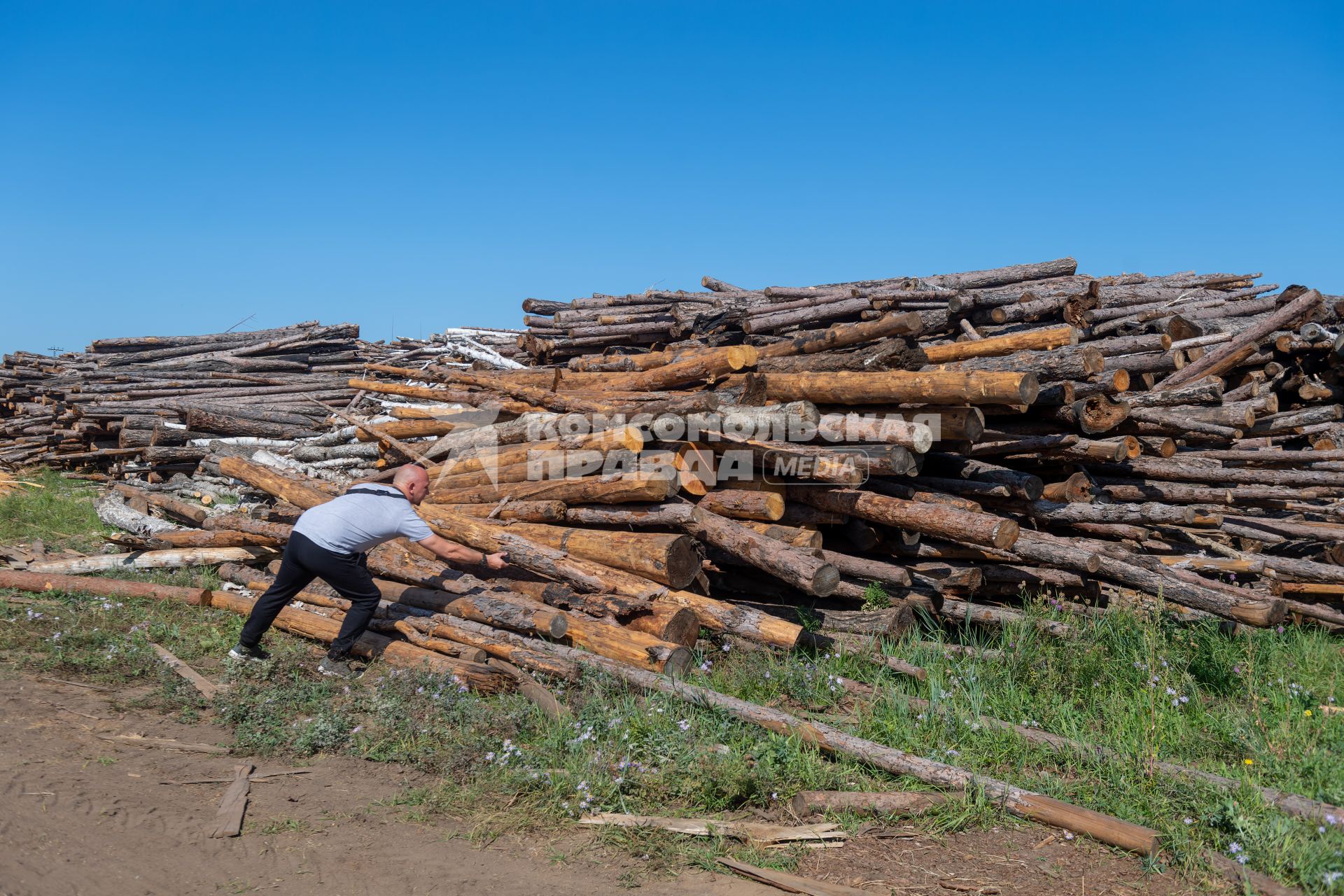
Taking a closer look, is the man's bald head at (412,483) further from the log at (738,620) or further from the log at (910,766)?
A: the log at (738,620)

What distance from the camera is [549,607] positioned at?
23.0 ft

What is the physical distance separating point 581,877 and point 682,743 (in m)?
1.17

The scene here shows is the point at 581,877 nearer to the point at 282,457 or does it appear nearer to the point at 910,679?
the point at 910,679

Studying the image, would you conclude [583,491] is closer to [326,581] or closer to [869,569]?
[326,581]

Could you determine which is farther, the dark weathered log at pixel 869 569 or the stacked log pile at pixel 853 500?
the dark weathered log at pixel 869 569

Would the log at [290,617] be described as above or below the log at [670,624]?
below

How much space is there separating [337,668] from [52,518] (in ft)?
27.0

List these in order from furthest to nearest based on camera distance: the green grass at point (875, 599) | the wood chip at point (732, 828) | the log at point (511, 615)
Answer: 1. the green grass at point (875, 599)
2. the log at point (511, 615)
3. the wood chip at point (732, 828)

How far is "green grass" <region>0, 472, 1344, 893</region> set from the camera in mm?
4559

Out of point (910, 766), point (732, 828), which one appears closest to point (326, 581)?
point (732, 828)

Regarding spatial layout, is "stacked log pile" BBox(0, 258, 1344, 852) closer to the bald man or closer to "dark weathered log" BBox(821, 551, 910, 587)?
"dark weathered log" BBox(821, 551, 910, 587)

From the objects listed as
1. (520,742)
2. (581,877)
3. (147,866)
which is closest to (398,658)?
(520,742)

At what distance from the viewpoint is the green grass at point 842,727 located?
4559 mm

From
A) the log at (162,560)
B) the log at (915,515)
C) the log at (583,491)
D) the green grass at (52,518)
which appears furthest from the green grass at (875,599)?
the green grass at (52,518)
